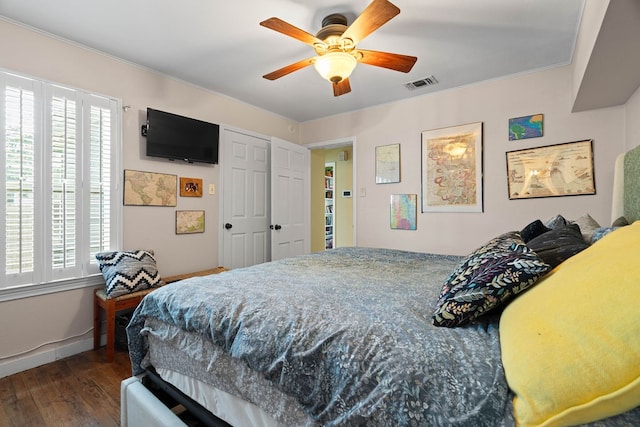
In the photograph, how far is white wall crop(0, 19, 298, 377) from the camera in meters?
2.20

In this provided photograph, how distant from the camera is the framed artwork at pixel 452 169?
3.20 m

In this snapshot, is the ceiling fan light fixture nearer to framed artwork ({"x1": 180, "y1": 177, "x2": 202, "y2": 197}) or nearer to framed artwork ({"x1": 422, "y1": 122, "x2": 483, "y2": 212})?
framed artwork ({"x1": 422, "y1": 122, "x2": 483, "y2": 212})

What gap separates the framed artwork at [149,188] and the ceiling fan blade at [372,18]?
7.22ft

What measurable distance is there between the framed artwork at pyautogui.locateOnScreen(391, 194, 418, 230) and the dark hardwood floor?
3018mm

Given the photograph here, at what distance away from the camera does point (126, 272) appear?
2432 millimetres

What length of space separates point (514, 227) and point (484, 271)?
250 centimetres

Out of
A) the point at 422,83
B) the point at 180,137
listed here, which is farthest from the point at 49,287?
the point at 422,83

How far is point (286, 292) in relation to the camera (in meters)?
1.29

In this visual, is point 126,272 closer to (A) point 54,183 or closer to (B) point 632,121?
(A) point 54,183

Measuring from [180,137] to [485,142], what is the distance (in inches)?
127

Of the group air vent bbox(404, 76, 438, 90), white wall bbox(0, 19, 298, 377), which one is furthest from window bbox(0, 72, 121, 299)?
air vent bbox(404, 76, 438, 90)

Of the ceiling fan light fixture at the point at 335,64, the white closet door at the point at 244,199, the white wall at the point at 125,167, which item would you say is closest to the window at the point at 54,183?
the white wall at the point at 125,167

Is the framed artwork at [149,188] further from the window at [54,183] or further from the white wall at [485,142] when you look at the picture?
the white wall at [485,142]

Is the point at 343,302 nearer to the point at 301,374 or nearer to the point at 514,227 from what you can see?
the point at 301,374
